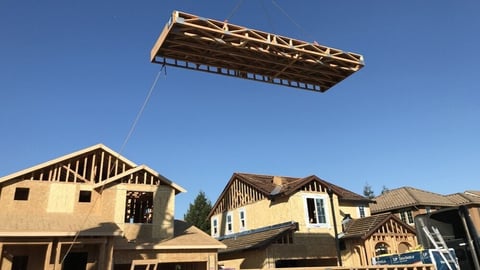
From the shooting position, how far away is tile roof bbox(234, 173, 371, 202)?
2797 cm

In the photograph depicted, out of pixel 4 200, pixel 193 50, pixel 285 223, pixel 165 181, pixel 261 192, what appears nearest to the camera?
pixel 193 50

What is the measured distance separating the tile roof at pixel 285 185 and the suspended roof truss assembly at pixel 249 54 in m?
12.7

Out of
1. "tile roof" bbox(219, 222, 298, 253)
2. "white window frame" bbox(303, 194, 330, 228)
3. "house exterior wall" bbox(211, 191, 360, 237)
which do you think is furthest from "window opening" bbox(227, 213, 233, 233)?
"white window frame" bbox(303, 194, 330, 228)

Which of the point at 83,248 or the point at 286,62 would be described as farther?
the point at 83,248

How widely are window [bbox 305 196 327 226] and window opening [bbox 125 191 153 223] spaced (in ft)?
37.2

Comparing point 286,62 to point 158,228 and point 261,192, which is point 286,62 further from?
point 261,192

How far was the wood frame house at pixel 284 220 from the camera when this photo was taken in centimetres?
2578

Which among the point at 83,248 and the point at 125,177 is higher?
the point at 125,177

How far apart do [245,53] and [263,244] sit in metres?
14.7

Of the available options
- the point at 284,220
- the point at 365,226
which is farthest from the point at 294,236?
the point at 365,226

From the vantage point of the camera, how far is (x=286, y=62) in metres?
14.8

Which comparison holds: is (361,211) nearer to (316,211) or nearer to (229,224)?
(316,211)

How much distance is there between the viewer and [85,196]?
21.5 meters

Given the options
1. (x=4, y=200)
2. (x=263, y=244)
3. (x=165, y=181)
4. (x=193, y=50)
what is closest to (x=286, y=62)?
(x=193, y=50)
